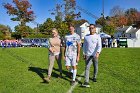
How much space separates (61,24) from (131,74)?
6172 cm

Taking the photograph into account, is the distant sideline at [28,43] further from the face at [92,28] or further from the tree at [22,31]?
the face at [92,28]

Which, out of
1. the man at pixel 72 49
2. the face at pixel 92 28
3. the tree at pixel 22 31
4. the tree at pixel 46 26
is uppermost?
the tree at pixel 46 26

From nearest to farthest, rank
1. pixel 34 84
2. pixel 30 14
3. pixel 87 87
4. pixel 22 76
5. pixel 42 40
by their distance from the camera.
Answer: pixel 87 87, pixel 34 84, pixel 22 76, pixel 42 40, pixel 30 14

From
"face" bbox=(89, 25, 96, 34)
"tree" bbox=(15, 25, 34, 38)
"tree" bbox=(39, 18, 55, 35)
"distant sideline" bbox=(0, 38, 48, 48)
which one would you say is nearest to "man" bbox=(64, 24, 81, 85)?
"face" bbox=(89, 25, 96, 34)

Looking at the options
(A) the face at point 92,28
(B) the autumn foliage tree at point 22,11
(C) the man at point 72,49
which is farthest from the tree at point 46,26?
(A) the face at point 92,28

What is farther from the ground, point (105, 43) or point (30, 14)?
point (30, 14)

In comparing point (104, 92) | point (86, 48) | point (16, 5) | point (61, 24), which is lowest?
point (104, 92)

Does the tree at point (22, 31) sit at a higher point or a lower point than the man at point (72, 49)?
higher

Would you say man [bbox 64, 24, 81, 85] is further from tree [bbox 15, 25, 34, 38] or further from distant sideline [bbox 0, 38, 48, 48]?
tree [bbox 15, 25, 34, 38]

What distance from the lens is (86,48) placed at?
440 inches

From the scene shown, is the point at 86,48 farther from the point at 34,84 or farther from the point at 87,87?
the point at 34,84

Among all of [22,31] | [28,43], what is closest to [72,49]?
[28,43]

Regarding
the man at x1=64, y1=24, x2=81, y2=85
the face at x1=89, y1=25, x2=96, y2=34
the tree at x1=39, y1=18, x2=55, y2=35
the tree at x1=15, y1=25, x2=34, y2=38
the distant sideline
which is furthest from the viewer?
the tree at x1=39, y1=18, x2=55, y2=35

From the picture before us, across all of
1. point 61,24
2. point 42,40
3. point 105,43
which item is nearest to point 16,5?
point 61,24
